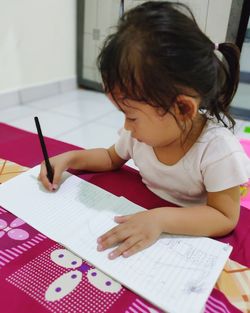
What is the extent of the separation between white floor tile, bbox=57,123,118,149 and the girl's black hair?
675 millimetres

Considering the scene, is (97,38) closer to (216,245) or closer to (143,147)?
(143,147)

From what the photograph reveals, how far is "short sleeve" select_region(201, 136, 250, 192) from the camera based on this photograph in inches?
21.5

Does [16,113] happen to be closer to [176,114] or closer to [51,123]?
[51,123]

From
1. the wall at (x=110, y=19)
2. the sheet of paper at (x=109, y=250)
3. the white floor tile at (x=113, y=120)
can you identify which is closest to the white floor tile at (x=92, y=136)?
the white floor tile at (x=113, y=120)

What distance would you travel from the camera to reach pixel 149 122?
527 mm

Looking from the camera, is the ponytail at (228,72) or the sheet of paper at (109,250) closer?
the sheet of paper at (109,250)

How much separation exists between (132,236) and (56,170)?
0.25 metres

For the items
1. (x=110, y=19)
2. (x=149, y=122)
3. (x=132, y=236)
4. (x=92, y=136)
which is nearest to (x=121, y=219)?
(x=132, y=236)

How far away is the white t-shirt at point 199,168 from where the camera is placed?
552 mm

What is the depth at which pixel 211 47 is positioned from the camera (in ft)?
1.72

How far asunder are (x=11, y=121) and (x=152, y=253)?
1.01 m

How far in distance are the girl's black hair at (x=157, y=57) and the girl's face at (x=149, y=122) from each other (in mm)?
16

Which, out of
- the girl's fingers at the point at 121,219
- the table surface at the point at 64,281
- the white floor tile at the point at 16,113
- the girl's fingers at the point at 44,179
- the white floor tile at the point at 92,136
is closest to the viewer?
the table surface at the point at 64,281

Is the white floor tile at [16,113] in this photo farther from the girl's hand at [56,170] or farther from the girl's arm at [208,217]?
the girl's arm at [208,217]
